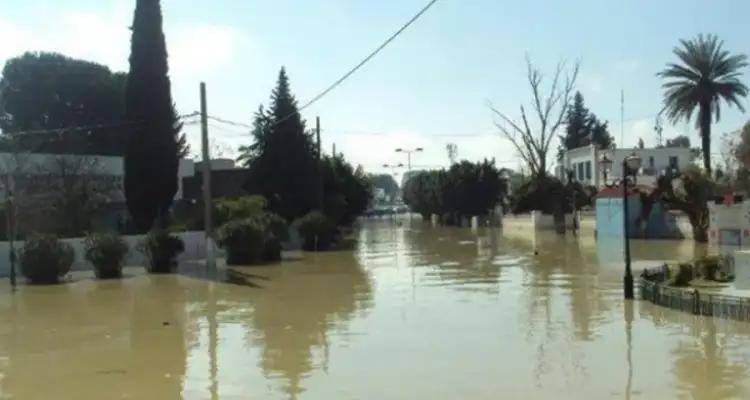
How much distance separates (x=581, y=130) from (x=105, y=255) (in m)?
98.9

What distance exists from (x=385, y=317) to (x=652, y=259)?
1738cm

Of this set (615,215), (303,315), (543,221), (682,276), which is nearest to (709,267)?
(682,276)

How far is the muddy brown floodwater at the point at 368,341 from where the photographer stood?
36.9 ft

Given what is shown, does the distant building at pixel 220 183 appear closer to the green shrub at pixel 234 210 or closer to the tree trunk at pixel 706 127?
the green shrub at pixel 234 210

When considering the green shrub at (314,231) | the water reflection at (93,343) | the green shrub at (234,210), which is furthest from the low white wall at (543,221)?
the water reflection at (93,343)

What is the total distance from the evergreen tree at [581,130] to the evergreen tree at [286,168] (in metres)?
71.1

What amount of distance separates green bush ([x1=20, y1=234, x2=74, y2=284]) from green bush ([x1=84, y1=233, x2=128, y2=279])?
46.6 inches

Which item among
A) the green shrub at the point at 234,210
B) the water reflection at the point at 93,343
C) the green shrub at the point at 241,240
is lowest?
the water reflection at the point at 93,343

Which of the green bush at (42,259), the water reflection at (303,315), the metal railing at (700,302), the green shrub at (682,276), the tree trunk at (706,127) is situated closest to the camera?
the water reflection at (303,315)

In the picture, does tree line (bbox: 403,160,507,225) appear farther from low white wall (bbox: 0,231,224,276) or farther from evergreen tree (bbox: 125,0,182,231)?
low white wall (bbox: 0,231,224,276)

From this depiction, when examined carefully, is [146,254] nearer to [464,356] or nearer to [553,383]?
[464,356]

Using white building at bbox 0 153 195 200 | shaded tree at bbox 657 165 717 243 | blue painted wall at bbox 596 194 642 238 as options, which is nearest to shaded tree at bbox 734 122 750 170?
shaded tree at bbox 657 165 717 243

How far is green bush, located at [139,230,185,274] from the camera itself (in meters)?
32.0

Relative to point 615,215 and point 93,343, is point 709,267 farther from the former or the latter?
point 615,215
